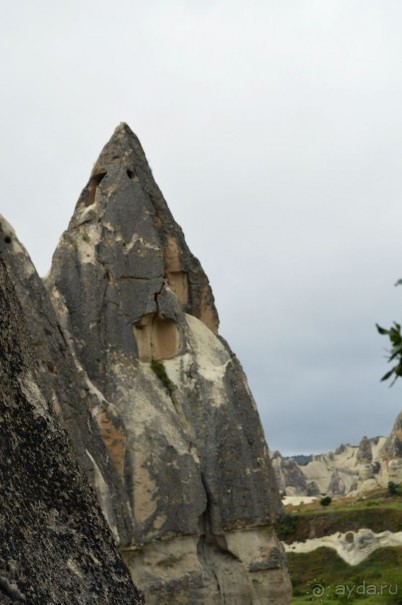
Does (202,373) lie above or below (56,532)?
above

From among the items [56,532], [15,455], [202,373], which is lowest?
[56,532]

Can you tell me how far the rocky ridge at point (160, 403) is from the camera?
15.8m

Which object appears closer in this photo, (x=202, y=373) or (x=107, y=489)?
(x=107, y=489)

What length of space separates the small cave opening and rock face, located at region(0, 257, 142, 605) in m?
15.7

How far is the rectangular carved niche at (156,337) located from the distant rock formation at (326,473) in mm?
45840

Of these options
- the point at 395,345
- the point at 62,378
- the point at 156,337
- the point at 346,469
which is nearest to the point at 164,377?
the point at 156,337

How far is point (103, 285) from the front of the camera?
17.4 metres

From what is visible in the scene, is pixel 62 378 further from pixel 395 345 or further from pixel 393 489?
pixel 393 489

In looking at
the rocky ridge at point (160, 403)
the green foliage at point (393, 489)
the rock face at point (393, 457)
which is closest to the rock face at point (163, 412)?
the rocky ridge at point (160, 403)

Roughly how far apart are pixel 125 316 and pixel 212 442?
98.4 inches

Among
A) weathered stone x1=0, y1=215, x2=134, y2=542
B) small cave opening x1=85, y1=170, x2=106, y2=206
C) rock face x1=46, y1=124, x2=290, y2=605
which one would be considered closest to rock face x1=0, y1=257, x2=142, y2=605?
weathered stone x1=0, y1=215, x2=134, y2=542

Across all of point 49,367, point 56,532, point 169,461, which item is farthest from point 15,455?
point 169,461

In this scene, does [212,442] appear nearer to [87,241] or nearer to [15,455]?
[87,241]

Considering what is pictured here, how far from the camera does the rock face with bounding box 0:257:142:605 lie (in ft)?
9.03
